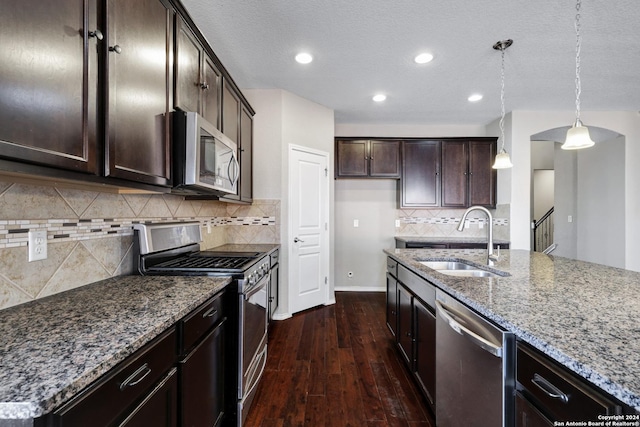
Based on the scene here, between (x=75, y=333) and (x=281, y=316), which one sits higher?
(x=75, y=333)

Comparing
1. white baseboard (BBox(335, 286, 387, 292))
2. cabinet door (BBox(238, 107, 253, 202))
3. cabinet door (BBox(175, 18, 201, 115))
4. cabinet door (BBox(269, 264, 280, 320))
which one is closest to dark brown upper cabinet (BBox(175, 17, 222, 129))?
cabinet door (BBox(175, 18, 201, 115))

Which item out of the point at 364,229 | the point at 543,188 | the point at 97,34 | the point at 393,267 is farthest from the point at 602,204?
the point at 97,34

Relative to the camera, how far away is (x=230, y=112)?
248 centimetres

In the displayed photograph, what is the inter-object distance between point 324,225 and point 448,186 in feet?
6.65

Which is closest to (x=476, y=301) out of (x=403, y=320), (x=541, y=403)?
(x=541, y=403)

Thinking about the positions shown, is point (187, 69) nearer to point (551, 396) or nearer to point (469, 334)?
point (469, 334)

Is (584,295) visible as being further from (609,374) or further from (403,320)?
(403,320)

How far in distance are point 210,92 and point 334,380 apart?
7.71ft

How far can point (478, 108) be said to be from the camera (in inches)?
149

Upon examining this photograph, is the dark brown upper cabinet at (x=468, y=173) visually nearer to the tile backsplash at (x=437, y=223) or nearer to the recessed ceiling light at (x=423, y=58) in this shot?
the tile backsplash at (x=437, y=223)

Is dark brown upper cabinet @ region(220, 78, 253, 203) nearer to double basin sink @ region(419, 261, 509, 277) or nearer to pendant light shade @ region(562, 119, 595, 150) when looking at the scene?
double basin sink @ region(419, 261, 509, 277)

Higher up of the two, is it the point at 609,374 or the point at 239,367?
the point at 609,374

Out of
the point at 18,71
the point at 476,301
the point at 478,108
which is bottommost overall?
the point at 476,301

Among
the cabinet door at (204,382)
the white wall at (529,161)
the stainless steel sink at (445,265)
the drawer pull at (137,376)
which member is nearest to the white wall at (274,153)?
the stainless steel sink at (445,265)
